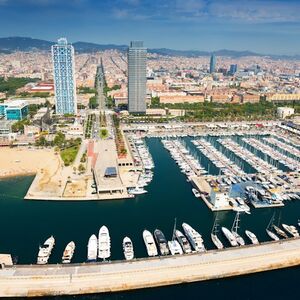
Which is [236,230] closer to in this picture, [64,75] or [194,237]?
[194,237]

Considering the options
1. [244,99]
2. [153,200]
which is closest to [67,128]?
[153,200]

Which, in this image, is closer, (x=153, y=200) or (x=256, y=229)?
(x=256, y=229)

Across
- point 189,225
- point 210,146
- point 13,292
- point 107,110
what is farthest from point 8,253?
point 107,110

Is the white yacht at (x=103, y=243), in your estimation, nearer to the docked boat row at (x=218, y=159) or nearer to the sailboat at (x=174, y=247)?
the sailboat at (x=174, y=247)

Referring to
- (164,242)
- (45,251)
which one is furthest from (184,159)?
(45,251)

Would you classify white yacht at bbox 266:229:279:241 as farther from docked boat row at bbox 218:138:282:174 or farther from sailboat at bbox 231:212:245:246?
docked boat row at bbox 218:138:282:174

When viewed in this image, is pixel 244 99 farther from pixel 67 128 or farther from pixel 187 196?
pixel 187 196

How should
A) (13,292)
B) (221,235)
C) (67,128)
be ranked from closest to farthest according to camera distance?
(13,292) → (221,235) → (67,128)

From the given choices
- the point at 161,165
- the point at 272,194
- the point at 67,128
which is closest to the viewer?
the point at 272,194

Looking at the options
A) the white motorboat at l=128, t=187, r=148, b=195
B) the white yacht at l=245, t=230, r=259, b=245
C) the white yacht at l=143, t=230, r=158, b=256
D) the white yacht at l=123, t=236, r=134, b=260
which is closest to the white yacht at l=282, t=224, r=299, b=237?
the white yacht at l=245, t=230, r=259, b=245
